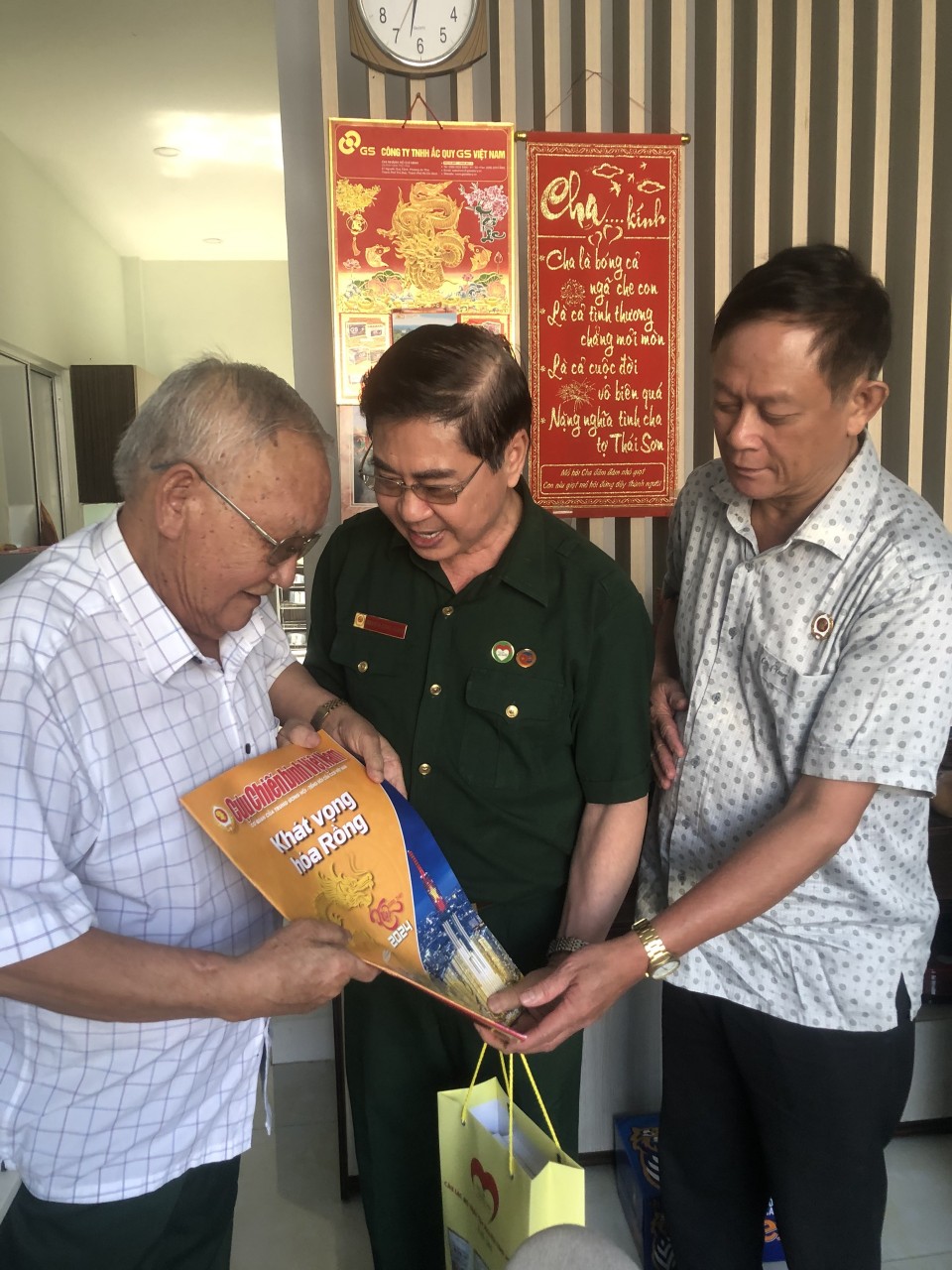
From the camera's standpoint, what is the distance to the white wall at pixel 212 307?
371 inches

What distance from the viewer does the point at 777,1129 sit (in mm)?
1451

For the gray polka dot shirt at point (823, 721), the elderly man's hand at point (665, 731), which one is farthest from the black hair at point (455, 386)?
the elderly man's hand at point (665, 731)

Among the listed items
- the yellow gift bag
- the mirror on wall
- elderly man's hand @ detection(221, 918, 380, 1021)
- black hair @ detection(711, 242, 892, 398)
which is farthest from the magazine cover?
the mirror on wall

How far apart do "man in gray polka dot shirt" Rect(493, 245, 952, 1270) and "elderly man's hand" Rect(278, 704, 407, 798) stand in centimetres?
37

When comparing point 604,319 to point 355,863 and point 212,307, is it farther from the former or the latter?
point 212,307

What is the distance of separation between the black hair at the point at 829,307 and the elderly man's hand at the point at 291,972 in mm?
981

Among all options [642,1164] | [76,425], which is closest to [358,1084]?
[642,1164]

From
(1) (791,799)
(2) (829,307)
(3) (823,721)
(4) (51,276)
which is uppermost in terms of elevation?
(4) (51,276)

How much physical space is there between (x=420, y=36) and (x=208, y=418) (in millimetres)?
1657

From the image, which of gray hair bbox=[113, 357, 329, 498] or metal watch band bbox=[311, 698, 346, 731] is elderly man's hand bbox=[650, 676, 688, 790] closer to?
metal watch band bbox=[311, 698, 346, 731]

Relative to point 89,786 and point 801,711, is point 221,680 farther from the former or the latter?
point 801,711

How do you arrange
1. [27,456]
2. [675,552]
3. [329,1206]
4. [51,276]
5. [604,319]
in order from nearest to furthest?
[675,552] < [329,1206] < [604,319] < [27,456] < [51,276]

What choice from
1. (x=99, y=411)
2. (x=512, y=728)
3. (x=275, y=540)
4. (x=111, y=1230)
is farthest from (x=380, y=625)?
(x=99, y=411)

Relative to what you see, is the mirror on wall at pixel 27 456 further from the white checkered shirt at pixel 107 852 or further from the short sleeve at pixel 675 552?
the white checkered shirt at pixel 107 852
